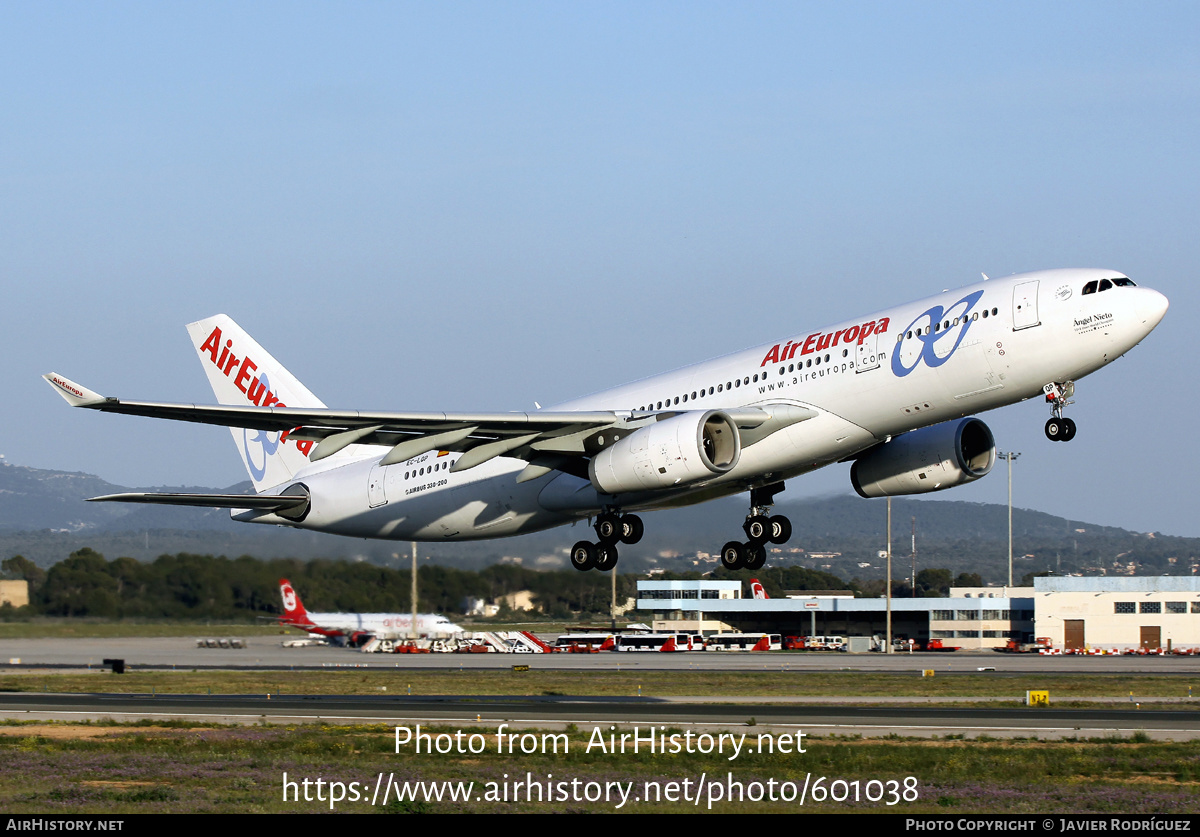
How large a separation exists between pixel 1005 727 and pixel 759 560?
26.5 feet

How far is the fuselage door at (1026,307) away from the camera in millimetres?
29828

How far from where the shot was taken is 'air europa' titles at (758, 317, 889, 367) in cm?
3200

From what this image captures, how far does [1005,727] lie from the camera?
112ft

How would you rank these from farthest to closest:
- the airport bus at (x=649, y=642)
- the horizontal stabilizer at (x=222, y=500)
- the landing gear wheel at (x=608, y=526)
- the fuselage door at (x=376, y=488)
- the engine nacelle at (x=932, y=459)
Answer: the airport bus at (x=649, y=642) < the fuselage door at (x=376, y=488) < the landing gear wheel at (x=608, y=526) < the horizontal stabilizer at (x=222, y=500) < the engine nacelle at (x=932, y=459)

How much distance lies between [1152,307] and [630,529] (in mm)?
15035

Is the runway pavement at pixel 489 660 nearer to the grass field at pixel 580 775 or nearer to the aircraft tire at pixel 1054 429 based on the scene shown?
the grass field at pixel 580 775

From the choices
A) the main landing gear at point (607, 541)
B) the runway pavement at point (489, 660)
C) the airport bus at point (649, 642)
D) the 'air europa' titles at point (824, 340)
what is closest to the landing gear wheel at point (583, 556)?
the main landing gear at point (607, 541)

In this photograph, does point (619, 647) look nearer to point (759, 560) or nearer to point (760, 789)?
point (759, 560)

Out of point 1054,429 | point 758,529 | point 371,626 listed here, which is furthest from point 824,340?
point 371,626

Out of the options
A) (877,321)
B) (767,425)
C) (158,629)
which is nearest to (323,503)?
(158,629)

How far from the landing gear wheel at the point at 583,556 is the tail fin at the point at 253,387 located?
10.9 m

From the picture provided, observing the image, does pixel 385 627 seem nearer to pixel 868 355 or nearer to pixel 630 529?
pixel 630 529

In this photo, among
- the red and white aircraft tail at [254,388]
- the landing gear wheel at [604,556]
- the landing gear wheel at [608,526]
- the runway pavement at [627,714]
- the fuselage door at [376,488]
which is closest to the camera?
the runway pavement at [627,714]

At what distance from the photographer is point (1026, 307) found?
98.3ft
